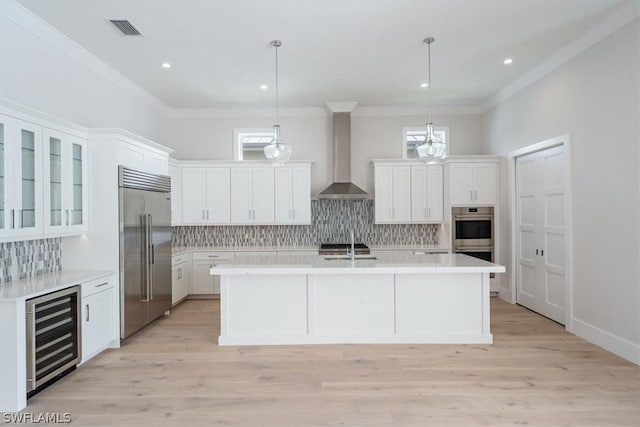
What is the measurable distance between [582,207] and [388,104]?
339 cm

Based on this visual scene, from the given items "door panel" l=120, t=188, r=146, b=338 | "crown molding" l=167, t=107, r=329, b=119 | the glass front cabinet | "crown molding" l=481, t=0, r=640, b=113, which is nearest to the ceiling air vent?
the glass front cabinet

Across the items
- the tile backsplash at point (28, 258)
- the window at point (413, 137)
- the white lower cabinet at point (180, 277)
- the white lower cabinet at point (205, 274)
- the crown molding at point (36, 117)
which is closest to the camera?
the crown molding at point (36, 117)

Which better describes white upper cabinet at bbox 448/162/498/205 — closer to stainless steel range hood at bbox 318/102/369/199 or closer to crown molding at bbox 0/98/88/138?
stainless steel range hood at bbox 318/102/369/199

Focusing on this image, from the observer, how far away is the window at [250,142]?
6598 millimetres

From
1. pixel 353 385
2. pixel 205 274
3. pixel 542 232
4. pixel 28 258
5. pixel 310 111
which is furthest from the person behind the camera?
pixel 310 111

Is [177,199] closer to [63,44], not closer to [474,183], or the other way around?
[63,44]

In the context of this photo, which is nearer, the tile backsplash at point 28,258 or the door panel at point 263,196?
the tile backsplash at point 28,258

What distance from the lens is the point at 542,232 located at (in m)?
4.87

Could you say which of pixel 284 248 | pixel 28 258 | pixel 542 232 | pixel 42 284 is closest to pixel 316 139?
pixel 284 248

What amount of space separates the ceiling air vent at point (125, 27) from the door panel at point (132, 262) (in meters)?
1.60

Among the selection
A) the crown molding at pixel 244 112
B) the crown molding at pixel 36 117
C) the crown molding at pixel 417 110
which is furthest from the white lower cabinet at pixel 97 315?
the crown molding at pixel 417 110

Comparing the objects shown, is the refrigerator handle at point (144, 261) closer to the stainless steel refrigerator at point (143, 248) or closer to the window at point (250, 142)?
the stainless steel refrigerator at point (143, 248)

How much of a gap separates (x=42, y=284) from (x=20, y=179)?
883mm

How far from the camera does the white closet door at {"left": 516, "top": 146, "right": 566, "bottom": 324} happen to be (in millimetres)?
4539
